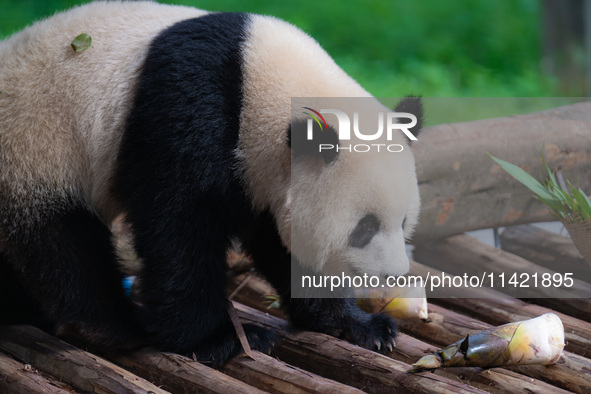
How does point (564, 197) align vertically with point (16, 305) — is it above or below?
above

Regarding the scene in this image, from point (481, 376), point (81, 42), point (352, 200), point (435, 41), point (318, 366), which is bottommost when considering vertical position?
point (318, 366)

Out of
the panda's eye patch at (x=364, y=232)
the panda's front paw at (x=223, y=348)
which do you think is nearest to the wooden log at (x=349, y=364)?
the panda's front paw at (x=223, y=348)

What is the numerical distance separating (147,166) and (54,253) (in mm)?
518

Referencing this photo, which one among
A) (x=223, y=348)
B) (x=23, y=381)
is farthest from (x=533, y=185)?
(x=23, y=381)

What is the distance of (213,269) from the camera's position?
110 inches

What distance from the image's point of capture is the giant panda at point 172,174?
2.67m

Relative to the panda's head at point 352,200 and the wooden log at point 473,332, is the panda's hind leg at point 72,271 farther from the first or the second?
the wooden log at point 473,332

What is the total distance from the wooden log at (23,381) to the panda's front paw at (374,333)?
3.75 ft

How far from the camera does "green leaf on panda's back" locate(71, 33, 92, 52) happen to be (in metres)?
2.92

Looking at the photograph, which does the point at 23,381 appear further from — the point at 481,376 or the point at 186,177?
the point at 481,376

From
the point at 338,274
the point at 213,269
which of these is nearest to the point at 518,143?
the point at 338,274

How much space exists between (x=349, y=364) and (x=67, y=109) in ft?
4.86

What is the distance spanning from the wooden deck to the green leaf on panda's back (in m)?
1.21

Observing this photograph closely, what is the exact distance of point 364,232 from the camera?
8.84 feet
